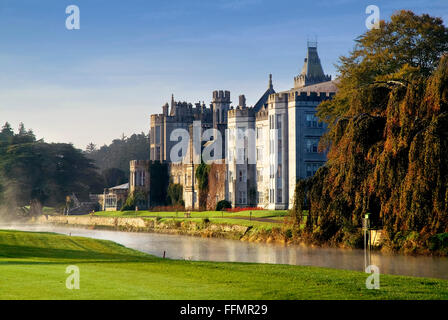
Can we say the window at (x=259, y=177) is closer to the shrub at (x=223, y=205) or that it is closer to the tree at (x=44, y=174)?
the shrub at (x=223, y=205)

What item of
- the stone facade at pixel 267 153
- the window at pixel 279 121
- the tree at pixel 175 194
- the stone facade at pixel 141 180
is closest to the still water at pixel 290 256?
the stone facade at pixel 267 153

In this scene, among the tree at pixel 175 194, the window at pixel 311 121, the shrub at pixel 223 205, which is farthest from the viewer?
the tree at pixel 175 194

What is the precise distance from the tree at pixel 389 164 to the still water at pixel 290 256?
4.13 ft

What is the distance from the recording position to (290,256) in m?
30.8

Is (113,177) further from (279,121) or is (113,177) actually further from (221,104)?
(279,121)

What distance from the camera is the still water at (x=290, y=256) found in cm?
2494

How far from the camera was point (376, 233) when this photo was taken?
32719 mm

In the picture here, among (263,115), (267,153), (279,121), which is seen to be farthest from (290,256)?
(263,115)

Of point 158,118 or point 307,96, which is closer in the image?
point 307,96

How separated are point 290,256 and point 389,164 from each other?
6.80m

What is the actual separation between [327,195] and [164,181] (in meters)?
51.2

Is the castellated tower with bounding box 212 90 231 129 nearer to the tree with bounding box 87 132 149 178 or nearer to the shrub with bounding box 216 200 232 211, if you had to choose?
the shrub with bounding box 216 200 232 211
